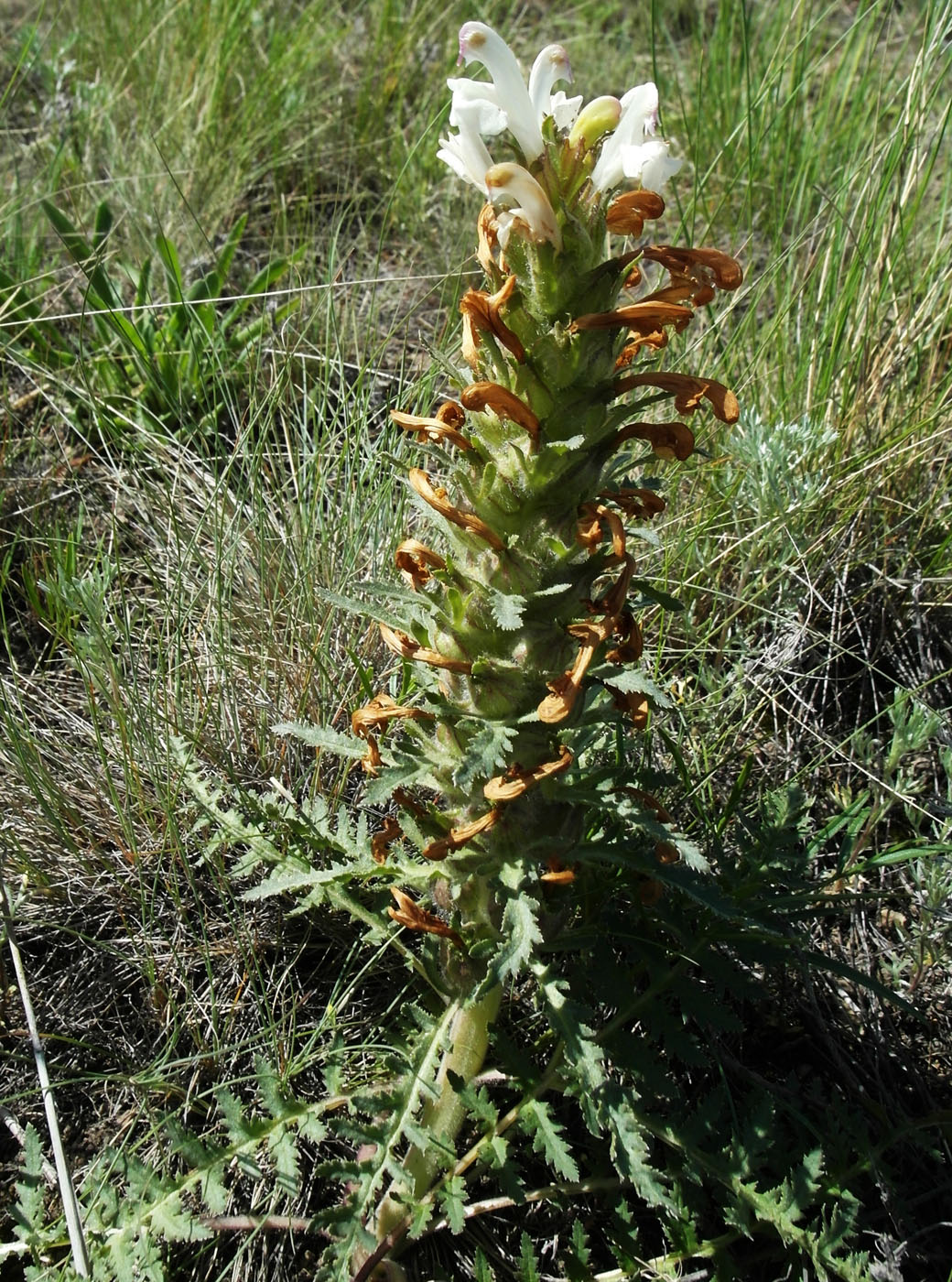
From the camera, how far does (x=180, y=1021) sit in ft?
7.32

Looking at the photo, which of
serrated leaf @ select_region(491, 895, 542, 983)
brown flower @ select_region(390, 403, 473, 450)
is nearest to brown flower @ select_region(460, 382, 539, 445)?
brown flower @ select_region(390, 403, 473, 450)

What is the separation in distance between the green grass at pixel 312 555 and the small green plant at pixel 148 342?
41mm

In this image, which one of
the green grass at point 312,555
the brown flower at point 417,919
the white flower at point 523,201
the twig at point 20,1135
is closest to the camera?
the white flower at point 523,201

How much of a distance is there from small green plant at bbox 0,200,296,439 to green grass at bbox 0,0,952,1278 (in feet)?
0.13

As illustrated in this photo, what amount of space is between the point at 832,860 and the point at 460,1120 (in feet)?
3.87

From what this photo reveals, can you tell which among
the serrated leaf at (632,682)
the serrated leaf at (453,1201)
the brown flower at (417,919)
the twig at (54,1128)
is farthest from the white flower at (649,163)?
Result: the twig at (54,1128)

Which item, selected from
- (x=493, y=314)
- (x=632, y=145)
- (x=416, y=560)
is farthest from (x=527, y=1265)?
(x=632, y=145)

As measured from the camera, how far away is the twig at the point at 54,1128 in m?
1.72

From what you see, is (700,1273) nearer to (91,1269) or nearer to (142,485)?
(91,1269)

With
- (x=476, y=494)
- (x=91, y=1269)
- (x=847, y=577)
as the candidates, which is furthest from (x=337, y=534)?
(x=91, y=1269)

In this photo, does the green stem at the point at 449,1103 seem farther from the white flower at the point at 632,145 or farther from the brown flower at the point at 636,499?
the white flower at the point at 632,145

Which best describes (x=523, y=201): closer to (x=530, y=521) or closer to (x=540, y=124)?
(x=540, y=124)

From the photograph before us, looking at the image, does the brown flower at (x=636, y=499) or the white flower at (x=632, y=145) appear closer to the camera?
the white flower at (x=632, y=145)

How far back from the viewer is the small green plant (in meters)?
3.10
